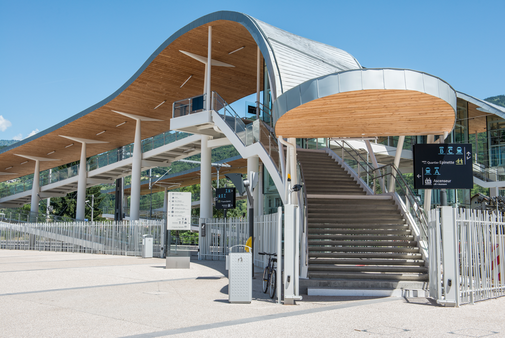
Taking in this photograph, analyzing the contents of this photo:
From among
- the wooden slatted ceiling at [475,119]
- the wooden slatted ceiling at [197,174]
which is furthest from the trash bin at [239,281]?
the wooden slatted ceiling at [197,174]

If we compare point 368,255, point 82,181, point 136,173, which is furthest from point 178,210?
point 82,181

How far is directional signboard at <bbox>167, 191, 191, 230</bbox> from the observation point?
18.6 meters

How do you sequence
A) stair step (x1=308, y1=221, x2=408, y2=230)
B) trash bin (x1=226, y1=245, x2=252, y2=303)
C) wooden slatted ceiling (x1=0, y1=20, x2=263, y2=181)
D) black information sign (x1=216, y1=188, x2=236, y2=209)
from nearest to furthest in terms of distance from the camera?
1. trash bin (x1=226, y1=245, x2=252, y2=303)
2. stair step (x1=308, y1=221, x2=408, y2=230)
3. black information sign (x1=216, y1=188, x2=236, y2=209)
4. wooden slatted ceiling (x1=0, y1=20, x2=263, y2=181)

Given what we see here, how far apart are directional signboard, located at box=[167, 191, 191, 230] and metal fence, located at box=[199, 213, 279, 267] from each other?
278cm

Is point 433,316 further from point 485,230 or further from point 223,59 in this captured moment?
point 223,59

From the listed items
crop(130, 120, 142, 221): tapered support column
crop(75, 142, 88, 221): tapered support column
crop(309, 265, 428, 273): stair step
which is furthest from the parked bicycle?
crop(75, 142, 88, 221): tapered support column

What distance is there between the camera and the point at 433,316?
8.49m

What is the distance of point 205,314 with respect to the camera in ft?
27.4

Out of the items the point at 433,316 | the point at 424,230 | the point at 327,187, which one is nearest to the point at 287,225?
the point at 433,316

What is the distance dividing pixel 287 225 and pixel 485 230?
4506 mm

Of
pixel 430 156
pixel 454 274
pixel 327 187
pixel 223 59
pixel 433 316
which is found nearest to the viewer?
pixel 433 316

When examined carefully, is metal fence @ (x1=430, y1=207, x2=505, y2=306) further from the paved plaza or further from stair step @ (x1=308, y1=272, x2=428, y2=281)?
stair step @ (x1=308, y1=272, x2=428, y2=281)

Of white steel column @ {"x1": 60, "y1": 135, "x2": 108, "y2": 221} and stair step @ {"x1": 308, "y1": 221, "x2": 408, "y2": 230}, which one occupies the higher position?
white steel column @ {"x1": 60, "y1": 135, "x2": 108, "y2": 221}

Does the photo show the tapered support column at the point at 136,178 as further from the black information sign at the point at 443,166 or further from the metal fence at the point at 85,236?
the black information sign at the point at 443,166
